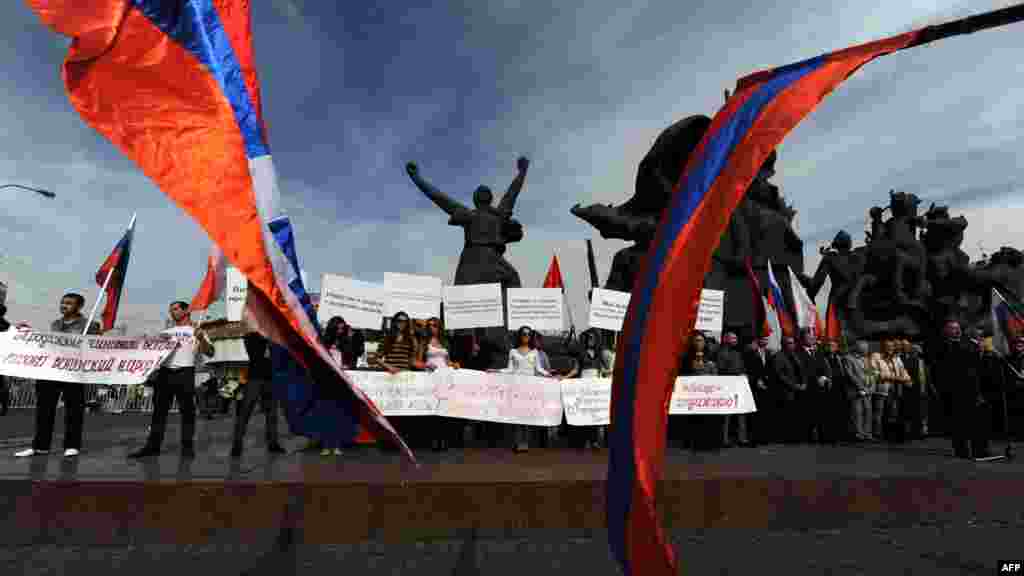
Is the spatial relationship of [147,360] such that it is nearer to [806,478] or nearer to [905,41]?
[806,478]

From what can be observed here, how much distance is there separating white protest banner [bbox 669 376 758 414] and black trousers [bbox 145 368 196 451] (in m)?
5.88

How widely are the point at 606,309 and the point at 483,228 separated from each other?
3.54 m

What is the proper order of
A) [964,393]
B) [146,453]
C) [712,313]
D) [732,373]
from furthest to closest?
[712,313], [732,373], [964,393], [146,453]

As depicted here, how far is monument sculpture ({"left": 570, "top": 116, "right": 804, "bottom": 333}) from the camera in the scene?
14781 millimetres

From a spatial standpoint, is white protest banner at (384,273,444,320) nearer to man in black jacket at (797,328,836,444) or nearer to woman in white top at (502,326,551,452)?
woman in white top at (502,326,551,452)

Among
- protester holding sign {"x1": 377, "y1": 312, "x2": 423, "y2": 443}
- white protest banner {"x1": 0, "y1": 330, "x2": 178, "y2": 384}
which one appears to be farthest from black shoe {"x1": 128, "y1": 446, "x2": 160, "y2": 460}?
protester holding sign {"x1": 377, "y1": 312, "x2": 423, "y2": 443}

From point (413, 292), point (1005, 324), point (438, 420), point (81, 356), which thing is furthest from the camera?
point (1005, 324)

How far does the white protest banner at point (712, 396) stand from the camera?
8.32m

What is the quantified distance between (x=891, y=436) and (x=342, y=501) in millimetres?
9395

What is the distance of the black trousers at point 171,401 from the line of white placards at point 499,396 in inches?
69.0

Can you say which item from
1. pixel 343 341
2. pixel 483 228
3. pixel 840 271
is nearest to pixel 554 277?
pixel 483 228

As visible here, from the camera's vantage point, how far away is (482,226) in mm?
12336

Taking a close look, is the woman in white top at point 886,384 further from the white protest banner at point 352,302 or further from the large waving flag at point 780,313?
the white protest banner at point 352,302

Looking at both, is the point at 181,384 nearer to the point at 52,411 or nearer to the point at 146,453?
the point at 146,453
